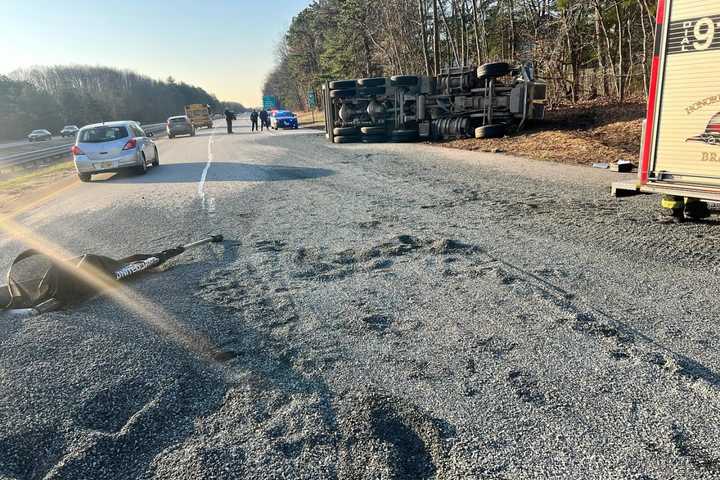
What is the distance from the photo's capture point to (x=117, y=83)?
490 feet

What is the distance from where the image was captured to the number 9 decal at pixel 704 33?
4.95 metres

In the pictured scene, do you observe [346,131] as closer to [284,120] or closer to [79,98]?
[284,120]

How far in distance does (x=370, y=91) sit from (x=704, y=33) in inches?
658

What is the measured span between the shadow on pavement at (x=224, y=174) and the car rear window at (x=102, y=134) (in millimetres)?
1129

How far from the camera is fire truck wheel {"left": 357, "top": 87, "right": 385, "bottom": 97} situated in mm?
20531

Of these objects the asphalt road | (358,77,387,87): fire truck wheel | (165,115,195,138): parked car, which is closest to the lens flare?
the asphalt road

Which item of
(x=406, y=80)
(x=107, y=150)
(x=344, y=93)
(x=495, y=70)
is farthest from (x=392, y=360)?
(x=344, y=93)

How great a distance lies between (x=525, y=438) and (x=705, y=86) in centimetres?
496

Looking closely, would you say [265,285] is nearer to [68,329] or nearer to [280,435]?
[68,329]

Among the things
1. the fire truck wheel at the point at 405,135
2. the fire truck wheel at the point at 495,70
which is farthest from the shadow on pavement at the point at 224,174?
the fire truck wheel at the point at 495,70

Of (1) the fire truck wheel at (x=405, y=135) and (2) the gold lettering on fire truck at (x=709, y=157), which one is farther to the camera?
(1) the fire truck wheel at (x=405, y=135)

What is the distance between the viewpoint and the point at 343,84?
21.5 meters

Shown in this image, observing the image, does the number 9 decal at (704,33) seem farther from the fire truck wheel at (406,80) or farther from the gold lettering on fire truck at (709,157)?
the fire truck wheel at (406,80)

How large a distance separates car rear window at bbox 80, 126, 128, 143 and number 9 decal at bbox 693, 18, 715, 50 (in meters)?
13.4
